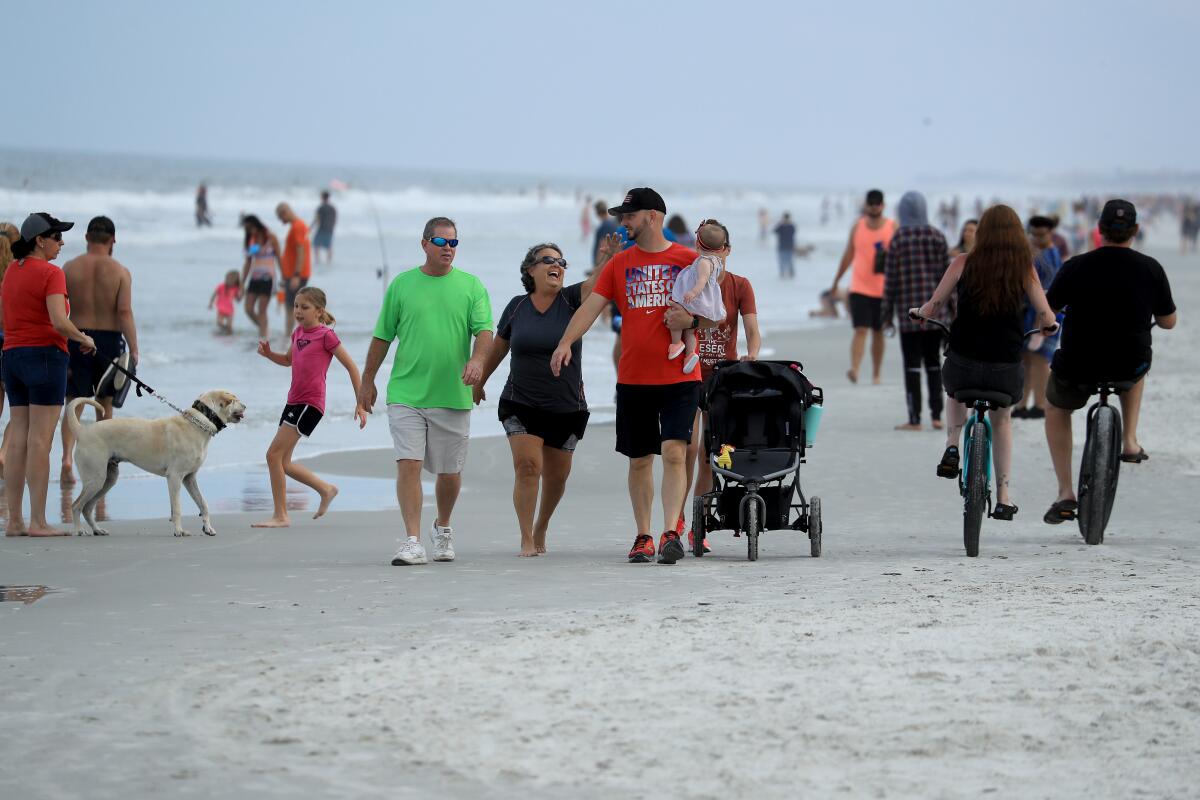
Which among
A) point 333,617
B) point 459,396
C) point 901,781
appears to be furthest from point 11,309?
point 901,781

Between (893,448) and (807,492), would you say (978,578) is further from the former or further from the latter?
(893,448)

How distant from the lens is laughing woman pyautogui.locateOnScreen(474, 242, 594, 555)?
7.91 m

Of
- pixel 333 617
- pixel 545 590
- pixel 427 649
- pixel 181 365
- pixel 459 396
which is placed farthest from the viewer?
pixel 181 365

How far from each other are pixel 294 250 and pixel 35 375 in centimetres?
1202

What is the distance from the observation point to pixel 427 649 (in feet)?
19.2

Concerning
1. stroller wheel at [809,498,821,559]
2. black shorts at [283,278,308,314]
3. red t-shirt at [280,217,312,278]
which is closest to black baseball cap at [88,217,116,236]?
stroller wheel at [809,498,821,559]

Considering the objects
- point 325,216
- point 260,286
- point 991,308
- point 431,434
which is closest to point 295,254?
point 260,286

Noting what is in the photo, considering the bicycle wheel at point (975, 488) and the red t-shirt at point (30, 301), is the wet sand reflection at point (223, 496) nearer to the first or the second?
the red t-shirt at point (30, 301)

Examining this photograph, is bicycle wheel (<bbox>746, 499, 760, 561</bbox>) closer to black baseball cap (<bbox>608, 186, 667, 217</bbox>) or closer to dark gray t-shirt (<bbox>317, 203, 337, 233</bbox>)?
black baseball cap (<bbox>608, 186, 667, 217</bbox>)

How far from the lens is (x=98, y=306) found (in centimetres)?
1058

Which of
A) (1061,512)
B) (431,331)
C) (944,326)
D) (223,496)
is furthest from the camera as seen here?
(223,496)

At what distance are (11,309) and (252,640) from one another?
392 cm

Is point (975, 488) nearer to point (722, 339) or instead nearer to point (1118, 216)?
point (722, 339)

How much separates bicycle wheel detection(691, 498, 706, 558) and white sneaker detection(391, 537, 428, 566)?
1354mm
